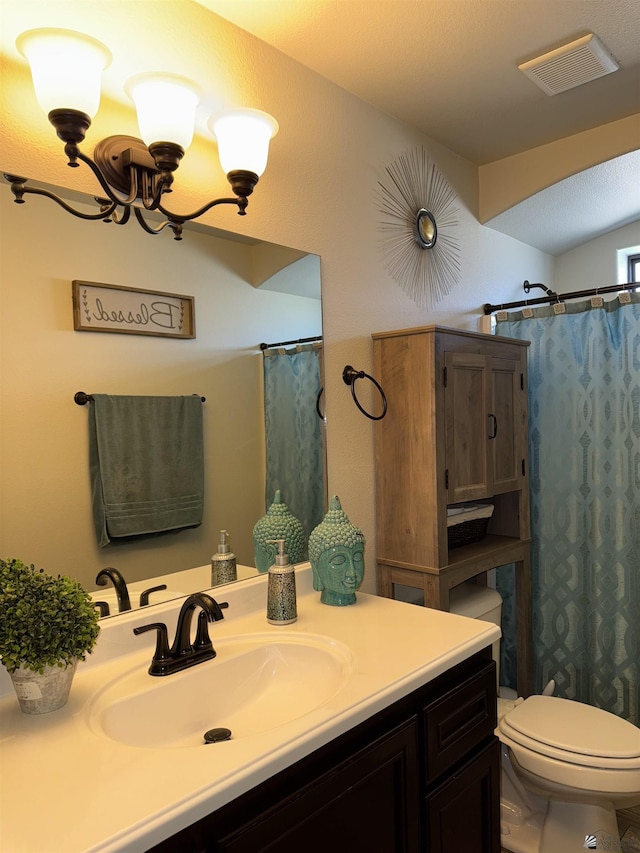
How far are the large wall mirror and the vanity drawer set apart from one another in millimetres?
612

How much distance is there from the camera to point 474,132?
2350 millimetres

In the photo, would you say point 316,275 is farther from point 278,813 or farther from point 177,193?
point 278,813

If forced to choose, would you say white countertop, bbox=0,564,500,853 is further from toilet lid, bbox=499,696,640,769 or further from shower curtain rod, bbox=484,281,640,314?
shower curtain rod, bbox=484,281,640,314

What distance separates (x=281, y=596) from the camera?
1.50 metres

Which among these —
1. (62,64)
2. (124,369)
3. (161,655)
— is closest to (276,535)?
(161,655)

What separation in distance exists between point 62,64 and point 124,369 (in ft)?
1.98

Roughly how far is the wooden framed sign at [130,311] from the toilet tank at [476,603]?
4.30 feet

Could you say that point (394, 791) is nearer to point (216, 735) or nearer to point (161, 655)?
point (216, 735)

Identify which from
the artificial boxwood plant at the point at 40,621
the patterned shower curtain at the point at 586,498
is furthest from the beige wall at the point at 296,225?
the patterned shower curtain at the point at 586,498

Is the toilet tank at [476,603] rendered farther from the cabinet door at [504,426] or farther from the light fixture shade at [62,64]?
the light fixture shade at [62,64]

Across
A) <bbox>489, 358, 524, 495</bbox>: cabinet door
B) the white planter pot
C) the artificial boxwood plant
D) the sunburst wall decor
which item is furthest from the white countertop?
the sunburst wall decor

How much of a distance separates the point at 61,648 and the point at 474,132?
2260 mm

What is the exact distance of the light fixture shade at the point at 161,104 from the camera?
4.09 feet

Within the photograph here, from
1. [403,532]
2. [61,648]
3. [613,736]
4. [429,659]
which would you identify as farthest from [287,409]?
[613,736]
